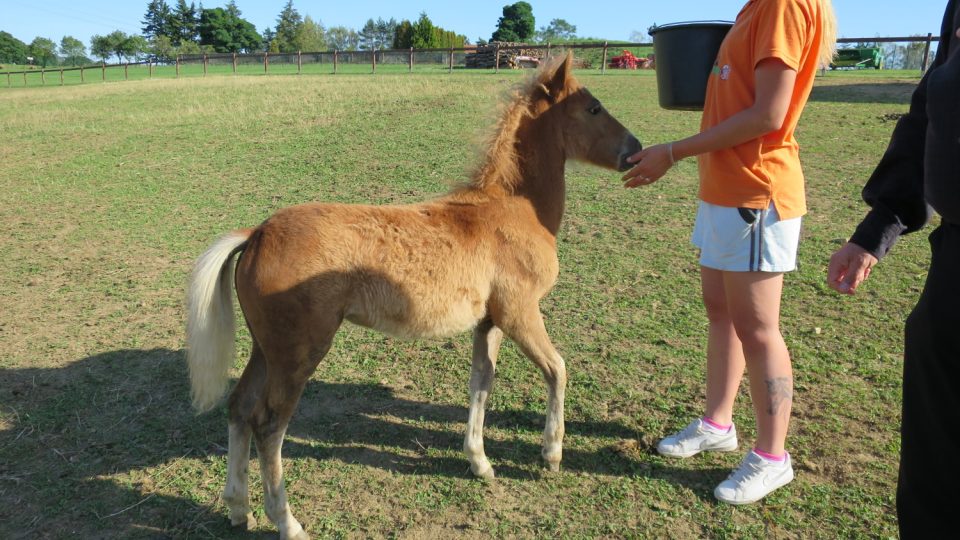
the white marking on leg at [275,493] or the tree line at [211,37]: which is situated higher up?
the tree line at [211,37]

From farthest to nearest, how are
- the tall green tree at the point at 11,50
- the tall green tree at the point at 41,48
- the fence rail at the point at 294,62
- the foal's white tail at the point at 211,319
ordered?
the tall green tree at the point at 41,48, the tall green tree at the point at 11,50, the fence rail at the point at 294,62, the foal's white tail at the point at 211,319

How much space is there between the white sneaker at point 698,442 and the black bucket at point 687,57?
1596mm

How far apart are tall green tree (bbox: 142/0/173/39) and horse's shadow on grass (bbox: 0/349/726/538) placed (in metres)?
96.1

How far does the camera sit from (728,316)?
2961mm

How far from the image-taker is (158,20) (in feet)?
290

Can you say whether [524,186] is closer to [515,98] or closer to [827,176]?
[515,98]

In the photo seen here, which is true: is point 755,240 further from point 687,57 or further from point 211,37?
point 211,37

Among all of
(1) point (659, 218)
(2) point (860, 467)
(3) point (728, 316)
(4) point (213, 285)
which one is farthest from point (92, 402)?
(1) point (659, 218)

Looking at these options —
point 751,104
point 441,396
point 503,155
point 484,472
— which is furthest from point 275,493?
point 751,104

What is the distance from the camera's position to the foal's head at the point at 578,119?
3.28 meters

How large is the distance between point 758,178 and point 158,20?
342ft

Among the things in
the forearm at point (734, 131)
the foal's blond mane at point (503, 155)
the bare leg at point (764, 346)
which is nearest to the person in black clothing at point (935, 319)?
the forearm at point (734, 131)

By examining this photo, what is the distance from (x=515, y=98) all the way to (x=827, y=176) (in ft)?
21.2

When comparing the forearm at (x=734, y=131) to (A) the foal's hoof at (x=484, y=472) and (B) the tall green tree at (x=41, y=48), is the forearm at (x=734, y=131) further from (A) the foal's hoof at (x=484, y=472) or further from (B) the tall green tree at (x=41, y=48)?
(B) the tall green tree at (x=41, y=48)
